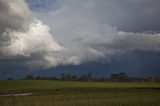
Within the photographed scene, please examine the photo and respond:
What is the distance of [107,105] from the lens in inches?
1396

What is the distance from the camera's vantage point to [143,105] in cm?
3522

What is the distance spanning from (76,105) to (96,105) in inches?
90.6

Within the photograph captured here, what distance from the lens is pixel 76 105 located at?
35875 mm

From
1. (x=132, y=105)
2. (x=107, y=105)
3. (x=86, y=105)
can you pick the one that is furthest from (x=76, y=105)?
(x=132, y=105)

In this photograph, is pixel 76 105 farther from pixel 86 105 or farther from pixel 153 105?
pixel 153 105

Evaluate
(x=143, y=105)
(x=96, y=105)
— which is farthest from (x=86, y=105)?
(x=143, y=105)

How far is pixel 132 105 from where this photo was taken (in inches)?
1417

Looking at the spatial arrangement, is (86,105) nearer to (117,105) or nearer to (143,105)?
(117,105)

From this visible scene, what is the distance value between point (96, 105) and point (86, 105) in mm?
1229

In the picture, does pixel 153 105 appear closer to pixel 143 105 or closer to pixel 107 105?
pixel 143 105

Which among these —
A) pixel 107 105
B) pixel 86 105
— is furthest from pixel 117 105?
Result: pixel 86 105

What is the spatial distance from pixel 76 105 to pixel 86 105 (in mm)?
1249

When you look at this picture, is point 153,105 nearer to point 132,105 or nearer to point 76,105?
point 132,105

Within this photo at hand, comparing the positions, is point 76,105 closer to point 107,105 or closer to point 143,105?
point 107,105
